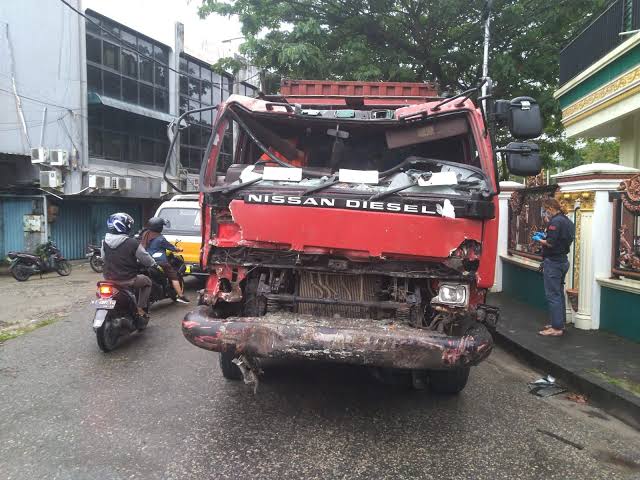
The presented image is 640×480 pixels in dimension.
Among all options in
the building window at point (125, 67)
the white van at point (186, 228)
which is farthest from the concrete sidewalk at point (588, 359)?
the building window at point (125, 67)

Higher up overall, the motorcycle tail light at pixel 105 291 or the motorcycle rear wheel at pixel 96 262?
the motorcycle tail light at pixel 105 291

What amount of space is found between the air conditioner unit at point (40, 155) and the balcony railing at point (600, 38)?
44.7 feet

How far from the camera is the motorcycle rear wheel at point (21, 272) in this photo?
476 inches

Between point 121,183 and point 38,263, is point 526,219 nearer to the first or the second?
point 38,263

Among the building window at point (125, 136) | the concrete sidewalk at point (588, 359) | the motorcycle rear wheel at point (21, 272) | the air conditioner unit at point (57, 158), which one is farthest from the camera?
the building window at point (125, 136)

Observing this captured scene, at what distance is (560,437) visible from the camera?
360 cm

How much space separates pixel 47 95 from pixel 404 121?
14.5m

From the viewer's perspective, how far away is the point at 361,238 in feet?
11.2

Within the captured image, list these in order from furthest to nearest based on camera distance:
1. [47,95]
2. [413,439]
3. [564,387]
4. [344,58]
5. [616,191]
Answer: [47,95] → [344,58] → [616,191] → [564,387] → [413,439]

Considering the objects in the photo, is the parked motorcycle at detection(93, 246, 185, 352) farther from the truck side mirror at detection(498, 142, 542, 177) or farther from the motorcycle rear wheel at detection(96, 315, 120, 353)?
the truck side mirror at detection(498, 142, 542, 177)

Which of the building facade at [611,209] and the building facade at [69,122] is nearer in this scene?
the building facade at [611,209]

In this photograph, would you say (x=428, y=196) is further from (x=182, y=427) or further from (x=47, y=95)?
(x=47, y=95)

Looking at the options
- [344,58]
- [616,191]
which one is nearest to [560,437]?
Answer: [616,191]

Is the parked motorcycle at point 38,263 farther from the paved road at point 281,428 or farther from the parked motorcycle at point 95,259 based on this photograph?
the paved road at point 281,428
